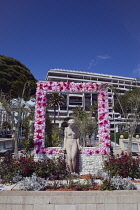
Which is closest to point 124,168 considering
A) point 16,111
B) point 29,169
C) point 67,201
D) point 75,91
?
point 67,201

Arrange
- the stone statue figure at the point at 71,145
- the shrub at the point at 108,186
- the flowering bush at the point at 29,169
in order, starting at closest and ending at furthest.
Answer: the shrub at the point at 108,186 → the flowering bush at the point at 29,169 → the stone statue figure at the point at 71,145

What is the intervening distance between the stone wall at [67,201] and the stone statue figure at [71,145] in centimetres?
223

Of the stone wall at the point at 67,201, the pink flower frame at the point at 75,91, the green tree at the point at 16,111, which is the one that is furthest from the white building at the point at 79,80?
the stone wall at the point at 67,201

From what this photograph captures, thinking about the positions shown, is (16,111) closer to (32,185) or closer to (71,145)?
(71,145)

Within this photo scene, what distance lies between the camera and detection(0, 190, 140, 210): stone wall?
3816 millimetres

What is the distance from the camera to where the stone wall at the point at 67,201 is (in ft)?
12.5

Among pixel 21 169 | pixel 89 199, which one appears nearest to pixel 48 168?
pixel 21 169

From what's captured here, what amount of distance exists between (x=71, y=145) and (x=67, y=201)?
2.64 m

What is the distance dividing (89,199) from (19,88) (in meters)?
11.1

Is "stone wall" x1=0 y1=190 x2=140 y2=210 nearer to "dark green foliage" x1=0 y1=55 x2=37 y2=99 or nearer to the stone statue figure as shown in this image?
the stone statue figure

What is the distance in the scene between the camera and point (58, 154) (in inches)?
274

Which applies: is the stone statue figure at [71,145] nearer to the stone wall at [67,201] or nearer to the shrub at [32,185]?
the shrub at [32,185]

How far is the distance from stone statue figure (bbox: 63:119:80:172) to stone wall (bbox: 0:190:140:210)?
2.23 m

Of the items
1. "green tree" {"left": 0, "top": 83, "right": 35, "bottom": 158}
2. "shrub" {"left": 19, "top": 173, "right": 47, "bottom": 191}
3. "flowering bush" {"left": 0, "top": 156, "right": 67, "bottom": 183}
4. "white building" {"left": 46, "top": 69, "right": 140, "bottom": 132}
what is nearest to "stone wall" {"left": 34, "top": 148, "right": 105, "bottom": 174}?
"flowering bush" {"left": 0, "top": 156, "right": 67, "bottom": 183}
